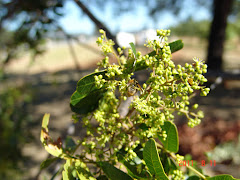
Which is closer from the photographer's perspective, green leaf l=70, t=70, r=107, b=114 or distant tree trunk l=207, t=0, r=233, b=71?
green leaf l=70, t=70, r=107, b=114

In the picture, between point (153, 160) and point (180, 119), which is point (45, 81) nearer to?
point (180, 119)

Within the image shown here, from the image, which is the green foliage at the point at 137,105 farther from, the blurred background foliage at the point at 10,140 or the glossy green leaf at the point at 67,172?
the blurred background foliage at the point at 10,140

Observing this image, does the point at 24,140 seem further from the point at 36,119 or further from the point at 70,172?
the point at 36,119

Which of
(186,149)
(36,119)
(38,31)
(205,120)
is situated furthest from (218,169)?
(36,119)

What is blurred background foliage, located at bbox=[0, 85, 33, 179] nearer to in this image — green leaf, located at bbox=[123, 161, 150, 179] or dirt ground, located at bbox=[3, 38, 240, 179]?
dirt ground, located at bbox=[3, 38, 240, 179]

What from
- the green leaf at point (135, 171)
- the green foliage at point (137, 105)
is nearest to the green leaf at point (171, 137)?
the green foliage at point (137, 105)

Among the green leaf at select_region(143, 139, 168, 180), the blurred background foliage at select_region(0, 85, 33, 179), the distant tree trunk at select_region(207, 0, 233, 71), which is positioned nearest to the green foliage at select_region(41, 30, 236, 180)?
the green leaf at select_region(143, 139, 168, 180)
